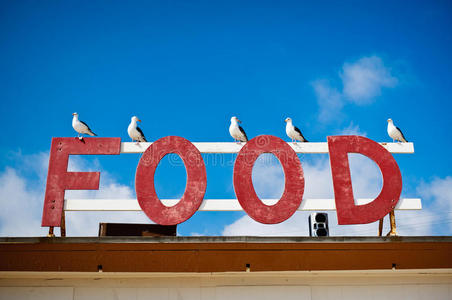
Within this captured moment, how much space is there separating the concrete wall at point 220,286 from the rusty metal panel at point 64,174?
158 centimetres

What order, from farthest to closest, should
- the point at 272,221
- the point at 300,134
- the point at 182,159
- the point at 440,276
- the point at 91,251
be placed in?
the point at 300,134, the point at 182,159, the point at 272,221, the point at 440,276, the point at 91,251

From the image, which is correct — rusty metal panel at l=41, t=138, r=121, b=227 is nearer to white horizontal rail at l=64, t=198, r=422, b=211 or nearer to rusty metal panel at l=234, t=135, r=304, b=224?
white horizontal rail at l=64, t=198, r=422, b=211

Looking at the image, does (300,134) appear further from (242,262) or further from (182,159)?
(242,262)

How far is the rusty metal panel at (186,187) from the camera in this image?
820cm

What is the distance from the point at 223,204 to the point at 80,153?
11.2 ft

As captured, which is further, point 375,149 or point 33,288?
point 375,149

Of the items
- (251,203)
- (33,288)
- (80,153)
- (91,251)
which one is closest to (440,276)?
(251,203)

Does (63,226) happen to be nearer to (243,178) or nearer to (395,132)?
(243,178)

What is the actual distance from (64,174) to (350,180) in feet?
19.8

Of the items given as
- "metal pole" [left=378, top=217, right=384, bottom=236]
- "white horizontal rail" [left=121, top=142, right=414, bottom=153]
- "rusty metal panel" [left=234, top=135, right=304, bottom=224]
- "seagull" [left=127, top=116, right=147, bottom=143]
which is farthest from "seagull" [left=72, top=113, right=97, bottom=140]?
"metal pole" [left=378, top=217, right=384, bottom=236]

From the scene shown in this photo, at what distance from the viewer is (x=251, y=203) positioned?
8242 mm

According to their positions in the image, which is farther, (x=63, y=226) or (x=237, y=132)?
(x=237, y=132)

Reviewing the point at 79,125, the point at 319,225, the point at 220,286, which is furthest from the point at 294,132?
the point at 79,125

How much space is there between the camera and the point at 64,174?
8719mm
